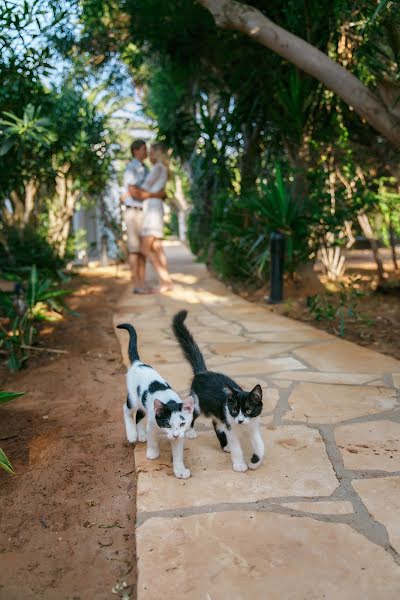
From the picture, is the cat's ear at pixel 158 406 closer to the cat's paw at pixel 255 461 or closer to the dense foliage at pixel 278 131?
the cat's paw at pixel 255 461

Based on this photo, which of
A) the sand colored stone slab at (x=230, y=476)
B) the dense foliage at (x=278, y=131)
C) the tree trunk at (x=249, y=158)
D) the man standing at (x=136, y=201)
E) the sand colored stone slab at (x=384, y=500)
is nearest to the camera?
the sand colored stone slab at (x=384, y=500)

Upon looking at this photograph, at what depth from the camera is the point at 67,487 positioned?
256cm

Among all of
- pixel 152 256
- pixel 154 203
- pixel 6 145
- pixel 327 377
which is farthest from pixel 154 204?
pixel 327 377

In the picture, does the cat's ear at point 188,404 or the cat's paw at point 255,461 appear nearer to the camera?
the cat's ear at point 188,404

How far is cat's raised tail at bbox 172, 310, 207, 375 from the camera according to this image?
10.0ft

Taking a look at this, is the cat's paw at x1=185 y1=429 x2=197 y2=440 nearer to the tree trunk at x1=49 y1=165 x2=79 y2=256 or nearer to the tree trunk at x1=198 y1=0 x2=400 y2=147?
the tree trunk at x1=198 y1=0 x2=400 y2=147

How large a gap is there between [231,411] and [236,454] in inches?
10.0

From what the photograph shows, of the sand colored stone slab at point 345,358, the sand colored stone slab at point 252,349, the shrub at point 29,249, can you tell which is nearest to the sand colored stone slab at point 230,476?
the sand colored stone slab at point 345,358

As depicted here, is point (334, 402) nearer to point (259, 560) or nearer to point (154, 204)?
point (259, 560)

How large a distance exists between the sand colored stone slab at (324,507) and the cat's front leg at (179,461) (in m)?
0.48

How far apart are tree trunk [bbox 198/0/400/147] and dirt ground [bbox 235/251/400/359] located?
5.77ft

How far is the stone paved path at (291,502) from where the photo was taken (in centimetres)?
183

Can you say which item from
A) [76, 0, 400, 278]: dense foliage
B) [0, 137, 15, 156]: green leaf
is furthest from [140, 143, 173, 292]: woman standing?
[0, 137, 15, 156]: green leaf

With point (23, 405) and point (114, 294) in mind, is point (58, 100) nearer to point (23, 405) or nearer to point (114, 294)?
point (114, 294)
